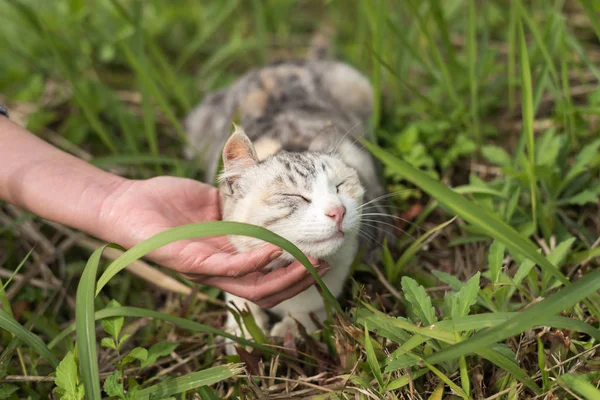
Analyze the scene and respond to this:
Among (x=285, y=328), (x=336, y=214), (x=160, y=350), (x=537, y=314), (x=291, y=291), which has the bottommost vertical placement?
(x=285, y=328)

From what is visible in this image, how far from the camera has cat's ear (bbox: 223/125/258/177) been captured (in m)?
1.92

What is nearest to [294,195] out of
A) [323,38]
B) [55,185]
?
[55,185]

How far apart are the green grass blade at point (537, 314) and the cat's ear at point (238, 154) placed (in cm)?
99

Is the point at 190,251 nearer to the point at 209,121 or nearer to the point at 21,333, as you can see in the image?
the point at 21,333

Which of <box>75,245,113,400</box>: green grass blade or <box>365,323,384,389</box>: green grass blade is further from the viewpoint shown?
<box>365,323,384,389</box>: green grass blade

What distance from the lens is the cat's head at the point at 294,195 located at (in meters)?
1.78

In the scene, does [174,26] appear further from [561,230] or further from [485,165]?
[561,230]

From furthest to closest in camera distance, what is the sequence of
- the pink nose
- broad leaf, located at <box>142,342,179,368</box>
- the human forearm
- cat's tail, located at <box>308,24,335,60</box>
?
cat's tail, located at <box>308,24,335,60</box> → the human forearm → broad leaf, located at <box>142,342,179,368</box> → the pink nose

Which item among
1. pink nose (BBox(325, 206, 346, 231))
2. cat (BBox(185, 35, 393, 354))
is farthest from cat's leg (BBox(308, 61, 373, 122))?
pink nose (BBox(325, 206, 346, 231))

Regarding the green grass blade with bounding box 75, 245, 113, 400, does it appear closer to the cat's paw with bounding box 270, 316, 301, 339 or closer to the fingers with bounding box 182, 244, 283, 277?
the fingers with bounding box 182, 244, 283, 277

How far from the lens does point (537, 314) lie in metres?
1.39

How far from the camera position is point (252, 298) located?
5.90ft

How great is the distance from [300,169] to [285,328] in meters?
0.65

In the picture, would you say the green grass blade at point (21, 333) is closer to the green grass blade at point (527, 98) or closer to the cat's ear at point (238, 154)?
the cat's ear at point (238, 154)
